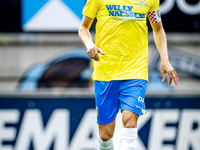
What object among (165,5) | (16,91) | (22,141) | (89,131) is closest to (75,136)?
(89,131)

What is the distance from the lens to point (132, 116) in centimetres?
234

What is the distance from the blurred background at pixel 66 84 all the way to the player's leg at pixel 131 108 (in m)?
1.94

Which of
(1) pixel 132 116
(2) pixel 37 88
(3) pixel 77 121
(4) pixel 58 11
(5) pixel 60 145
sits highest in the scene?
(4) pixel 58 11

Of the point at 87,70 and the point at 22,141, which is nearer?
the point at 22,141

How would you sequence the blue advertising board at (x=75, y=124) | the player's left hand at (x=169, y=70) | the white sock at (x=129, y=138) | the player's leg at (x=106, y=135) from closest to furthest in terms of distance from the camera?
the white sock at (x=129, y=138) → the player's left hand at (x=169, y=70) → the player's leg at (x=106, y=135) → the blue advertising board at (x=75, y=124)

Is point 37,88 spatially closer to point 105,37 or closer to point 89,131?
point 89,131

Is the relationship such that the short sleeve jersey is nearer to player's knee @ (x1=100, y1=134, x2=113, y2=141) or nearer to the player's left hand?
the player's left hand

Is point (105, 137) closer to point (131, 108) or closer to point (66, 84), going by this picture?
point (131, 108)

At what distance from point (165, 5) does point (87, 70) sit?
5.64ft

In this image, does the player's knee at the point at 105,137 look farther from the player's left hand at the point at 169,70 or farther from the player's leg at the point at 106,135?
the player's left hand at the point at 169,70

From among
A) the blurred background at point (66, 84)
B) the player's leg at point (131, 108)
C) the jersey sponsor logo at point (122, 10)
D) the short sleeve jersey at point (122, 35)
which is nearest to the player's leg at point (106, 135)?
the player's leg at point (131, 108)

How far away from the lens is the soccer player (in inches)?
93.7

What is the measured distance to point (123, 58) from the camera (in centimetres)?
248

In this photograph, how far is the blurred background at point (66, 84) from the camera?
4.34 meters
